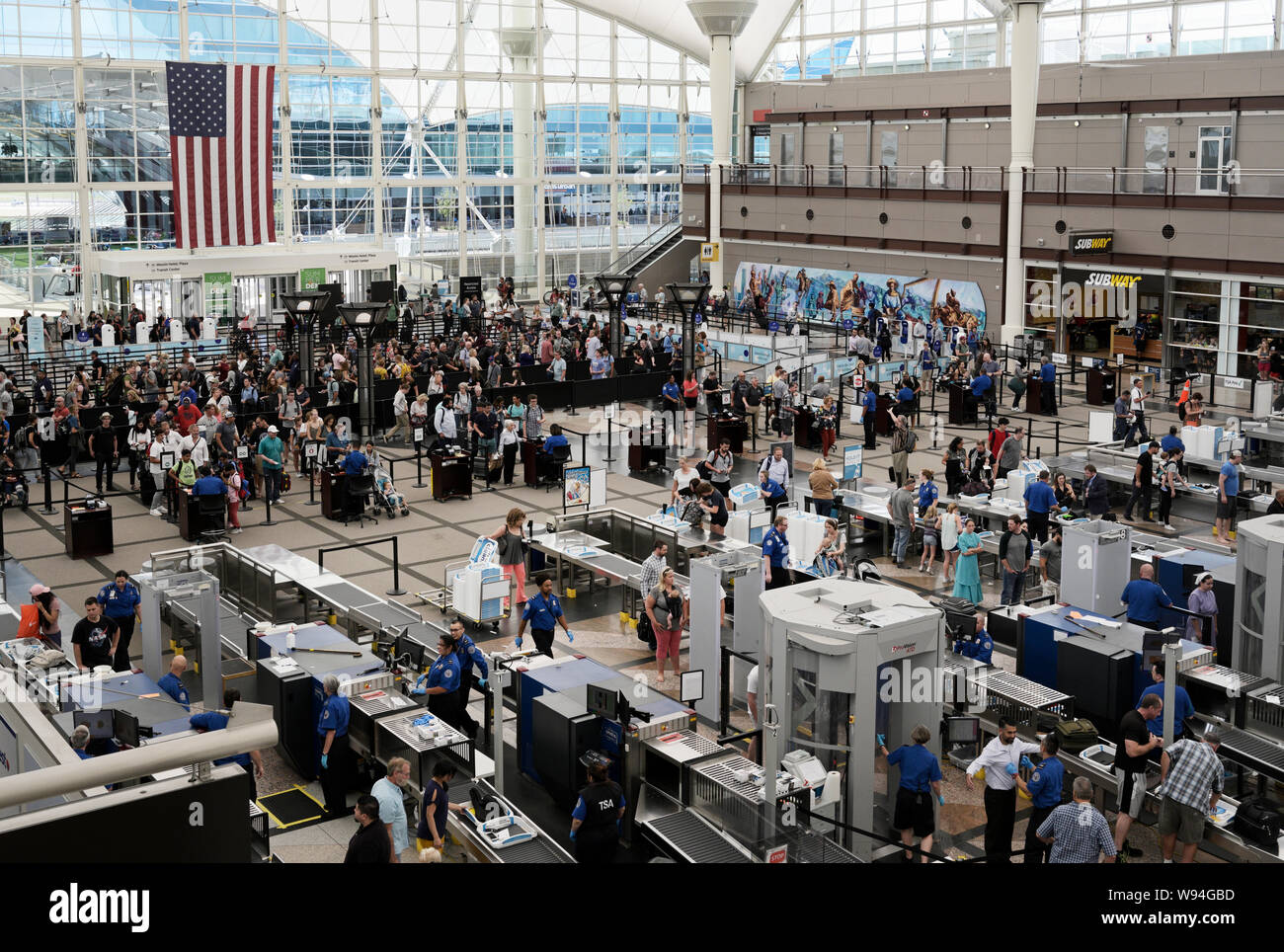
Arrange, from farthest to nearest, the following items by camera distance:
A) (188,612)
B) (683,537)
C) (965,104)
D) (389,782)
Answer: (965,104)
(683,537)
(188,612)
(389,782)

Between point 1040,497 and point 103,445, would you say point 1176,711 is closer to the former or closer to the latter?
point 1040,497

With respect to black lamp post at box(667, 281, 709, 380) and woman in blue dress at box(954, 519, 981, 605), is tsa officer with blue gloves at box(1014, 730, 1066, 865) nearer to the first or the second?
woman in blue dress at box(954, 519, 981, 605)

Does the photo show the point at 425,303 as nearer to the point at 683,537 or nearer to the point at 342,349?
the point at 342,349

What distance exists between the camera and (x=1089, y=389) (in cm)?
3394

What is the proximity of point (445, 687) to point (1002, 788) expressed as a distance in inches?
197

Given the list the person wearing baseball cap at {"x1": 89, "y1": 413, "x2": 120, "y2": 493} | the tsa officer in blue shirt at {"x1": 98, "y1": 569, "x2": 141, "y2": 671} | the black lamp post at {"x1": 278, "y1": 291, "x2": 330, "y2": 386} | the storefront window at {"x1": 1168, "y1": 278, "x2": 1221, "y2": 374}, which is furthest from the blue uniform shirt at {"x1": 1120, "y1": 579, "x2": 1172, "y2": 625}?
the storefront window at {"x1": 1168, "y1": 278, "x2": 1221, "y2": 374}

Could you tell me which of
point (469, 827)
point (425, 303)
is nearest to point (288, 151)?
point (425, 303)

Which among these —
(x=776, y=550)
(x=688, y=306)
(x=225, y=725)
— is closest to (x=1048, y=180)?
(x=688, y=306)

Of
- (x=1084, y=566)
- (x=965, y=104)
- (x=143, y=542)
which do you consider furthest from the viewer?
(x=965, y=104)

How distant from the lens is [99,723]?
432 inches

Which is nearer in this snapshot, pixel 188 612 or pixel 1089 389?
pixel 188 612

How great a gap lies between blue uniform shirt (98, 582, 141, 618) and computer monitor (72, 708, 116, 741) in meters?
3.97

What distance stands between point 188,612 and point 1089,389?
25215mm

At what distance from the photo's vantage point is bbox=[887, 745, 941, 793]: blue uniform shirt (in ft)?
35.0
